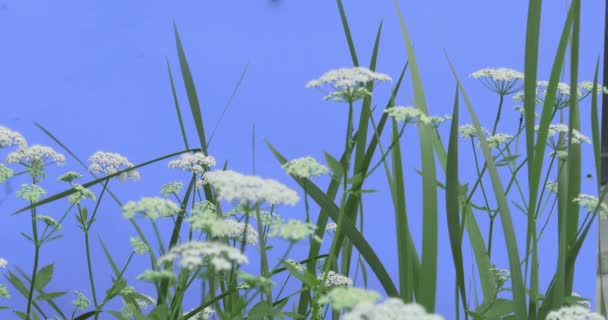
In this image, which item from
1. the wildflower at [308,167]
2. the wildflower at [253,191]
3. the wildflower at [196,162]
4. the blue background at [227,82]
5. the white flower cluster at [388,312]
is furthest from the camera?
the blue background at [227,82]

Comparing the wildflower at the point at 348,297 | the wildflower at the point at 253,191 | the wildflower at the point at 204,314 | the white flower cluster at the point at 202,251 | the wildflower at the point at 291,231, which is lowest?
the wildflower at the point at 204,314

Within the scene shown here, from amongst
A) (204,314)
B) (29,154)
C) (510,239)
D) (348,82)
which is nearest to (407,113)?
(348,82)

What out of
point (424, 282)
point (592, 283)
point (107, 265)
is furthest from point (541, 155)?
point (592, 283)

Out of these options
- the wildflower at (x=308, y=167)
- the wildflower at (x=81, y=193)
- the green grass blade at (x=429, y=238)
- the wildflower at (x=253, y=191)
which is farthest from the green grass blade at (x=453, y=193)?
the wildflower at (x=81, y=193)

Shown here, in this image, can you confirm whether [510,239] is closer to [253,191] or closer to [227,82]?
[253,191]

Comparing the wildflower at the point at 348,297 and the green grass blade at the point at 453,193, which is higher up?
the green grass blade at the point at 453,193

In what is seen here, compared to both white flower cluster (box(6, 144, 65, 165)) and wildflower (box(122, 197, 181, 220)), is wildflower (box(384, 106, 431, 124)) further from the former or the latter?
white flower cluster (box(6, 144, 65, 165))

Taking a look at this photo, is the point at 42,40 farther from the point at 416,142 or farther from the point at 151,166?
the point at 416,142

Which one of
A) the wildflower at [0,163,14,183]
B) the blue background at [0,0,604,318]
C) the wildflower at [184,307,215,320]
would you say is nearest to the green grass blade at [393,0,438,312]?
the wildflower at [184,307,215,320]

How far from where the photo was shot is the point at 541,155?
0.89 m

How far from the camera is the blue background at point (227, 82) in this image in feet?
5.73

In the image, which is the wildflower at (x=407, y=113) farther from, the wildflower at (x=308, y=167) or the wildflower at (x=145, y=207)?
the wildflower at (x=145, y=207)

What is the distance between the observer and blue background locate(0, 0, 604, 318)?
5.73ft

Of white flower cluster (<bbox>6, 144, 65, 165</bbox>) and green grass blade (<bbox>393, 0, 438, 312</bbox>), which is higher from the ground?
white flower cluster (<bbox>6, 144, 65, 165</bbox>)
